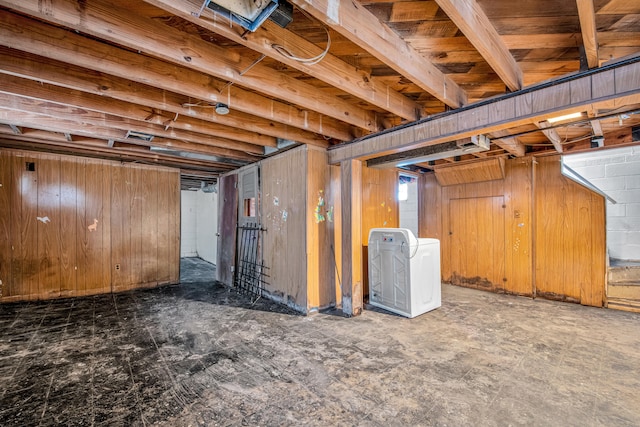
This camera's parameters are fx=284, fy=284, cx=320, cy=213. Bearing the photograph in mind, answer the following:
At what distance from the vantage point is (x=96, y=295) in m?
4.48

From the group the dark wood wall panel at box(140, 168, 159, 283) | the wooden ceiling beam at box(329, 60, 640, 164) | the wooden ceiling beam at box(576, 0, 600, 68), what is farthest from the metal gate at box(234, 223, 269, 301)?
the wooden ceiling beam at box(576, 0, 600, 68)

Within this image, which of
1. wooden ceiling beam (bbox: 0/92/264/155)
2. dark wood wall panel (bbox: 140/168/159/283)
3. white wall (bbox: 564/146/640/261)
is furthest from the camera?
dark wood wall panel (bbox: 140/168/159/283)

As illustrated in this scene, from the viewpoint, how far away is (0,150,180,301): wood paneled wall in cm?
407

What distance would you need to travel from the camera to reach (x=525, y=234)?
170 inches

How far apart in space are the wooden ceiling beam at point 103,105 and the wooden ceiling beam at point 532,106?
6.22 ft

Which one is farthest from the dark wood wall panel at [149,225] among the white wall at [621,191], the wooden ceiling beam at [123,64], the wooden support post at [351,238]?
the white wall at [621,191]

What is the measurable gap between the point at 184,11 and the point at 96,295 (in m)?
4.84

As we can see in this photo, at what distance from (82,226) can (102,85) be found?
3376 mm

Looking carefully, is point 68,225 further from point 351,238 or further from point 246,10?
point 246,10

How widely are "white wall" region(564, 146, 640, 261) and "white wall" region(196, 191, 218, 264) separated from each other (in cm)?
713

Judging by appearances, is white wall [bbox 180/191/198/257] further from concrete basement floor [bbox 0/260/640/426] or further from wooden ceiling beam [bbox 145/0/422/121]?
wooden ceiling beam [bbox 145/0/422/121]

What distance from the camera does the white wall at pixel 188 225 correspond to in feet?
27.5

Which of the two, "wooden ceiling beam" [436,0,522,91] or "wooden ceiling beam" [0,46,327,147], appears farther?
"wooden ceiling beam" [0,46,327,147]

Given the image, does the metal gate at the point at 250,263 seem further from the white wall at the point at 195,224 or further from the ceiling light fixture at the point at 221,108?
the white wall at the point at 195,224
